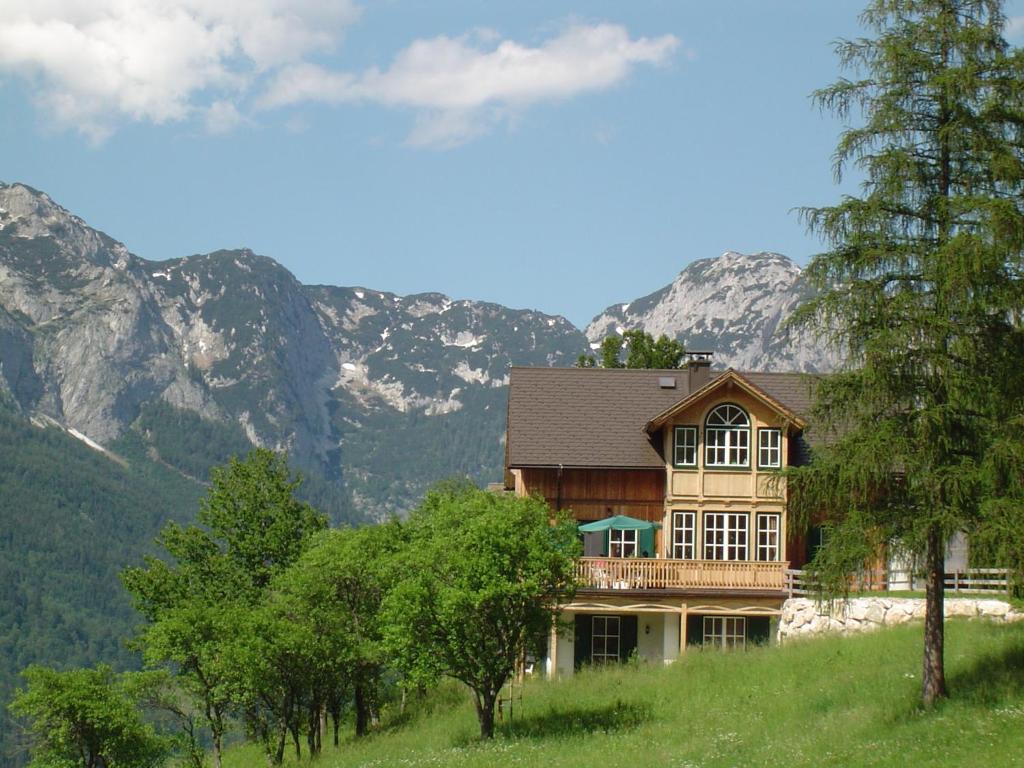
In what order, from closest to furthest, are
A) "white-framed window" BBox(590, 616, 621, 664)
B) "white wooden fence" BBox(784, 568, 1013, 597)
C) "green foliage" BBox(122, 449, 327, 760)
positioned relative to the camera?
"white wooden fence" BBox(784, 568, 1013, 597), "white-framed window" BBox(590, 616, 621, 664), "green foliage" BBox(122, 449, 327, 760)

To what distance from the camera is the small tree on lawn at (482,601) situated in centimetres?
2928

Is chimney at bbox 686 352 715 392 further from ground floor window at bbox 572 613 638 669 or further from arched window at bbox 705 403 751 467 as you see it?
ground floor window at bbox 572 613 638 669

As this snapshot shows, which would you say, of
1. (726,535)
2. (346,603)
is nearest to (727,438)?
(726,535)

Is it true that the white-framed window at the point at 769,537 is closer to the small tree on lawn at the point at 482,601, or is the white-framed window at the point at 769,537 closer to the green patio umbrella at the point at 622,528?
the green patio umbrella at the point at 622,528

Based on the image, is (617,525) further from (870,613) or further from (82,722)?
(82,722)

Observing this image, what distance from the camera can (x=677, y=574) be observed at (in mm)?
39562

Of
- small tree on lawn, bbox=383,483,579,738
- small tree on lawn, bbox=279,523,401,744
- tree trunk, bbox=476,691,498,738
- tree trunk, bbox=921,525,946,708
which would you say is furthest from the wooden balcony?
tree trunk, bbox=921,525,946,708

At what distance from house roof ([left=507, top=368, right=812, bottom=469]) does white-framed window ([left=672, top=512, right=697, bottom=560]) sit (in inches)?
67.1

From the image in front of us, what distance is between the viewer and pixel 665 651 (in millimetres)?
40156

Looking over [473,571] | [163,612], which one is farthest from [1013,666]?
[163,612]

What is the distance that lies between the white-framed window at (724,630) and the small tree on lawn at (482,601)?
10902mm

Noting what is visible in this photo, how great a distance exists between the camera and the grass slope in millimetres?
21828

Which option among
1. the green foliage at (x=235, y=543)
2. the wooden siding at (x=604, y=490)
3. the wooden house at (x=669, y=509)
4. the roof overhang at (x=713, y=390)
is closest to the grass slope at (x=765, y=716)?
the wooden house at (x=669, y=509)

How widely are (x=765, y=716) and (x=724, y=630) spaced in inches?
515
